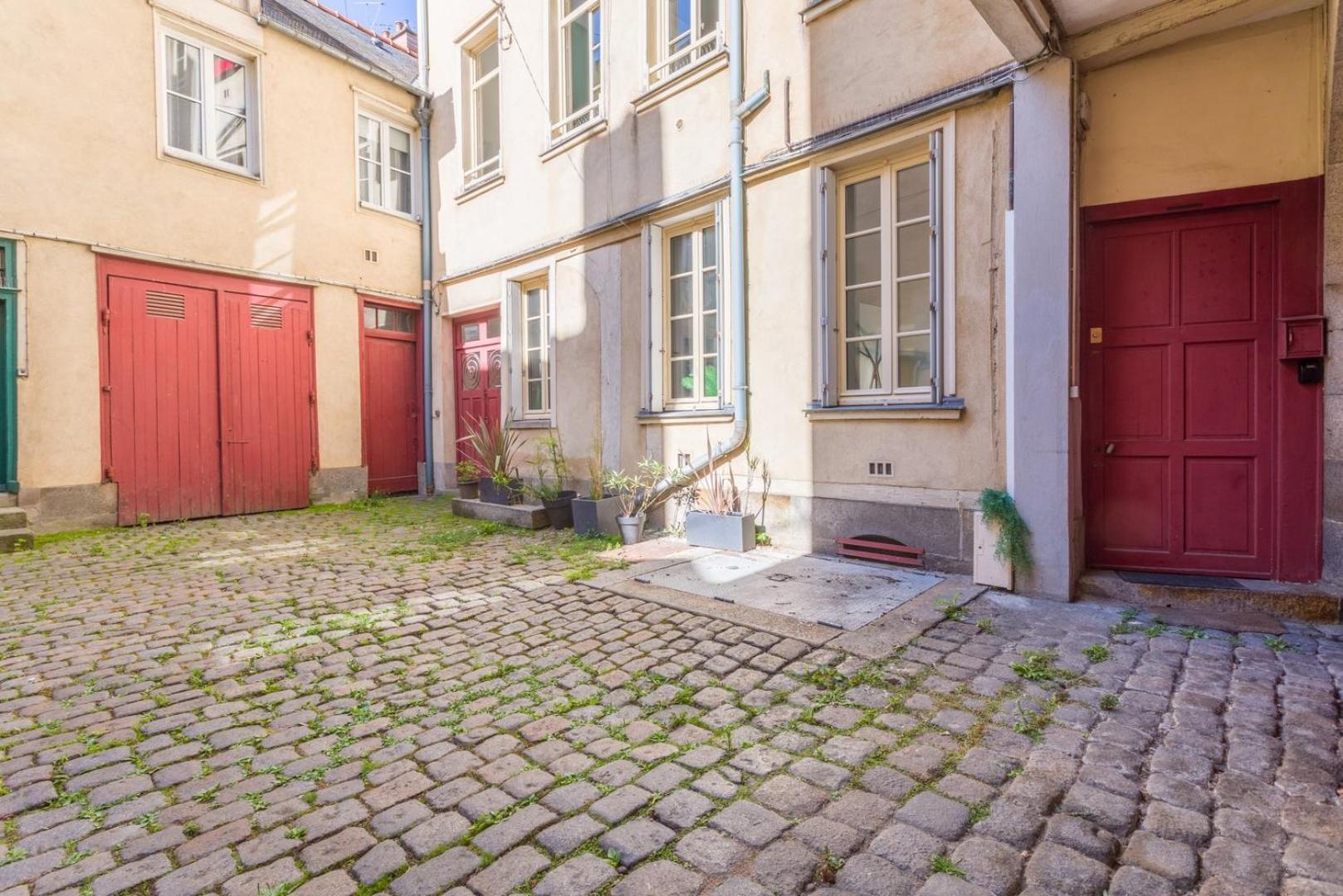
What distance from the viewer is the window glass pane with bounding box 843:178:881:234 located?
17.2ft

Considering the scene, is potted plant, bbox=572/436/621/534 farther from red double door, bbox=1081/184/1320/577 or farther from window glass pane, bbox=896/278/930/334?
red double door, bbox=1081/184/1320/577

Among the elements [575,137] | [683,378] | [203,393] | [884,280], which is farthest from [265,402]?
[884,280]

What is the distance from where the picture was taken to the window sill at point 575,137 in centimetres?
732

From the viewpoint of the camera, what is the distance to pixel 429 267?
10078mm

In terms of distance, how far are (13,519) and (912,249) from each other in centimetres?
836

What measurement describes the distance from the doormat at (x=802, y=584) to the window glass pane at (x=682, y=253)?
2971 millimetres

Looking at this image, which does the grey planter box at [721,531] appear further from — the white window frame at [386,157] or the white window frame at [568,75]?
the white window frame at [386,157]

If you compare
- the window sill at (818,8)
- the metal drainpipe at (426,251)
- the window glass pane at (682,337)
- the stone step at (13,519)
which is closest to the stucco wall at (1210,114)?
the window sill at (818,8)

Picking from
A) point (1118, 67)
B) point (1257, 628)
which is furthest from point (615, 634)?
point (1118, 67)

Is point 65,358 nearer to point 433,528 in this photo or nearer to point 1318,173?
point 433,528

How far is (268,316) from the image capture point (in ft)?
27.9

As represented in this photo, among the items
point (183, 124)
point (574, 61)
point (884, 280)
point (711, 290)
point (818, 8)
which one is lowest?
point (884, 280)

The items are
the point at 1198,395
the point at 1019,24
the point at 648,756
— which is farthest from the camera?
the point at 1198,395

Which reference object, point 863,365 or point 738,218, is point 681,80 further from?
point 863,365
